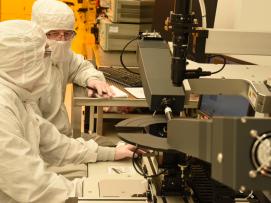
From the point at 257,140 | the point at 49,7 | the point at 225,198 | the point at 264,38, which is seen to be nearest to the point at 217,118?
the point at 257,140

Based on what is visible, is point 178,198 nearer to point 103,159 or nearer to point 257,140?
point 257,140

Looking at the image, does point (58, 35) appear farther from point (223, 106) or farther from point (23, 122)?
point (223, 106)

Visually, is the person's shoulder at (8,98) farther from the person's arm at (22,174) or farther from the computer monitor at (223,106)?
the computer monitor at (223,106)

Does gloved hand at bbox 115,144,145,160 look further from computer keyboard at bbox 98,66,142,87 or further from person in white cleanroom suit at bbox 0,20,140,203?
computer keyboard at bbox 98,66,142,87

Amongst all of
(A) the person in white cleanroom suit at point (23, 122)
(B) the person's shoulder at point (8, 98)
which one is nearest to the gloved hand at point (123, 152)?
(A) the person in white cleanroom suit at point (23, 122)

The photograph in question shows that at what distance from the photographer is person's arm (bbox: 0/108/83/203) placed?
1.47 m

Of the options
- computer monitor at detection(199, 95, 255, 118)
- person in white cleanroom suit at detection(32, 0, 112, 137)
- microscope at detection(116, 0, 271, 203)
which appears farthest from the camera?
person in white cleanroom suit at detection(32, 0, 112, 137)

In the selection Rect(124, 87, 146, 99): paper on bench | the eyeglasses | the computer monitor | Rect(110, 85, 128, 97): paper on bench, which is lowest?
Rect(124, 87, 146, 99): paper on bench

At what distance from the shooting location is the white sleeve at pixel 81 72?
2.75m

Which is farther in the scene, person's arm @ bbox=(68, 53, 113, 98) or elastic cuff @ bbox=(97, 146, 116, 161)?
person's arm @ bbox=(68, 53, 113, 98)

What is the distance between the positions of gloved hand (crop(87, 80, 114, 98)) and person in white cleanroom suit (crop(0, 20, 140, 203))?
77 cm

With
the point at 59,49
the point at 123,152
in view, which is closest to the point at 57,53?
the point at 59,49

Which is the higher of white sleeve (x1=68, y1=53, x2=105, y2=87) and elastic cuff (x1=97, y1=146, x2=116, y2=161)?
white sleeve (x1=68, y1=53, x2=105, y2=87)

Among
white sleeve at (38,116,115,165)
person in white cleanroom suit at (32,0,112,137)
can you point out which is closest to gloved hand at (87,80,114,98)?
person in white cleanroom suit at (32,0,112,137)
